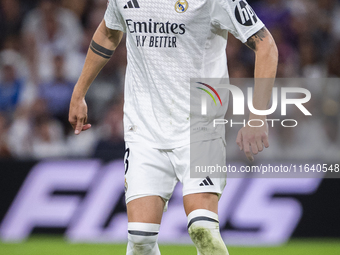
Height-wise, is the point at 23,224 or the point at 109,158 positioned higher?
the point at 109,158

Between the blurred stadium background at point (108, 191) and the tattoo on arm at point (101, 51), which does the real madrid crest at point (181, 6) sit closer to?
the tattoo on arm at point (101, 51)

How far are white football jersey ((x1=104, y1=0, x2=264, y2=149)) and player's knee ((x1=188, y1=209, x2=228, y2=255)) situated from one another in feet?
1.53

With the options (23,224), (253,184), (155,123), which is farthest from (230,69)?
(155,123)

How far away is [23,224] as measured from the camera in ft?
20.7

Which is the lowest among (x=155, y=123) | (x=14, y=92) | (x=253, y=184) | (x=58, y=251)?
(x=58, y=251)

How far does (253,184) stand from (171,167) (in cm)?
318

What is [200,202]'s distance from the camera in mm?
3004

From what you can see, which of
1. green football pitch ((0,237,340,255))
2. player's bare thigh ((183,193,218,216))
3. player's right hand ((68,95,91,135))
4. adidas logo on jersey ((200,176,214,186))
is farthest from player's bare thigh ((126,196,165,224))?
green football pitch ((0,237,340,255))

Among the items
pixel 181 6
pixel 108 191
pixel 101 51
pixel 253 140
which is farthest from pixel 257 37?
pixel 108 191

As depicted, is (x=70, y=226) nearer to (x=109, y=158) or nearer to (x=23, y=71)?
(x=109, y=158)

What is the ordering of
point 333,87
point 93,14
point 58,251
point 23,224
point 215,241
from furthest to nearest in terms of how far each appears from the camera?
point 93,14 < point 333,87 < point 23,224 < point 58,251 < point 215,241

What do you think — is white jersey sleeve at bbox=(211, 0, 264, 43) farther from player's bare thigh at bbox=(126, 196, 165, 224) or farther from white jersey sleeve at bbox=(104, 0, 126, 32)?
player's bare thigh at bbox=(126, 196, 165, 224)

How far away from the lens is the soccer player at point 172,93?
2945 mm

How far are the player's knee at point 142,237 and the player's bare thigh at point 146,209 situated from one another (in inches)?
1.2
